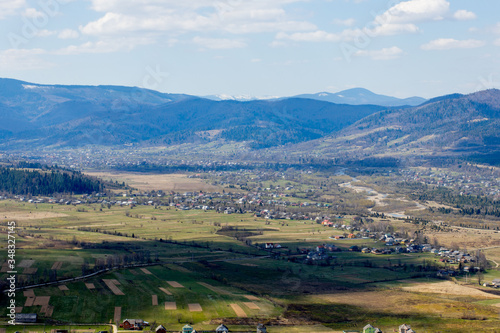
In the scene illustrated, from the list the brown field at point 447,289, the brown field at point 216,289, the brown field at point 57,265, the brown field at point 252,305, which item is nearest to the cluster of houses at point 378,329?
the brown field at point 252,305

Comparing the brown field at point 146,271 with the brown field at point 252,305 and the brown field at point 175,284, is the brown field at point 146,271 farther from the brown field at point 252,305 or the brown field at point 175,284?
the brown field at point 252,305

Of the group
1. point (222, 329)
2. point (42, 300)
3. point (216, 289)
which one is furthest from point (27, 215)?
point (222, 329)

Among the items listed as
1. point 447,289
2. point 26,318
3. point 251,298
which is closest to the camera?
point 26,318

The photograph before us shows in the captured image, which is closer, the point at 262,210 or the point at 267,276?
the point at 267,276

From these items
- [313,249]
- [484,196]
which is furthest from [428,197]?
[313,249]

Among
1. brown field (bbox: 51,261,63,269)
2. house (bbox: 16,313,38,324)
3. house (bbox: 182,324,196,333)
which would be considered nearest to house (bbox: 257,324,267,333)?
house (bbox: 182,324,196,333)

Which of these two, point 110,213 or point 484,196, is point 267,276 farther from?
point 484,196

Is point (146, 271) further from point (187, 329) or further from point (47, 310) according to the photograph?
point (187, 329)
